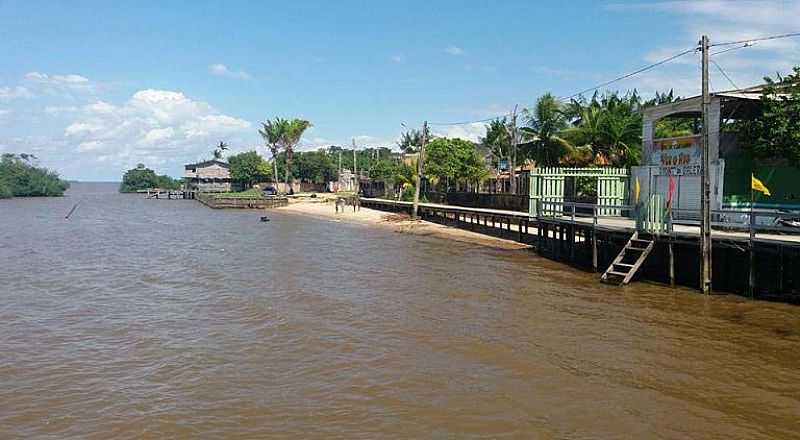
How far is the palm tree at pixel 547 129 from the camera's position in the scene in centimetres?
3841

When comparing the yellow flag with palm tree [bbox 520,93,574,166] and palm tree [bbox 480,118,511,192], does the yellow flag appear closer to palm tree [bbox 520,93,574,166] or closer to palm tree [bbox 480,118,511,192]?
Result: palm tree [bbox 520,93,574,166]

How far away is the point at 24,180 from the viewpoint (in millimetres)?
124000

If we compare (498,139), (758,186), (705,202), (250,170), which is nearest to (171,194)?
(250,170)

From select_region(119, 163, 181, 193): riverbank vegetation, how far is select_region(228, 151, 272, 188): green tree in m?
46.3

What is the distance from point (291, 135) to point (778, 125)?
75.4 m

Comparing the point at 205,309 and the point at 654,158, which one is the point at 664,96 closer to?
Answer: the point at 654,158

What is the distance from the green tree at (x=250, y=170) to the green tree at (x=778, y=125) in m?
83.8

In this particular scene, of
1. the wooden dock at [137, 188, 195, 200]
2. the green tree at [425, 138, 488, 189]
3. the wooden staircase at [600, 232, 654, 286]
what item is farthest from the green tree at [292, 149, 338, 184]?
the wooden staircase at [600, 232, 654, 286]

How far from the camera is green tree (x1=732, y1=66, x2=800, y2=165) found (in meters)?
18.1

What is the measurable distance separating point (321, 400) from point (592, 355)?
540cm

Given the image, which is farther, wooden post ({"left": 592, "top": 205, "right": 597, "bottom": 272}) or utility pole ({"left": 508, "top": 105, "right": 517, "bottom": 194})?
utility pole ({"left": 508, "top": 105, "right": 517, "bottom": 194})

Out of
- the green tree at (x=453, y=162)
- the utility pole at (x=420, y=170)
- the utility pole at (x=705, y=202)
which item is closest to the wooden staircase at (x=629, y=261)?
the utility pole at (x=705, y=202)

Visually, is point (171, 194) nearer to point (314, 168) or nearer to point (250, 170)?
point (250, 170)

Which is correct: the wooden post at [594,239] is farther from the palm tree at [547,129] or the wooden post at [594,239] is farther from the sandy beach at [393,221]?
the palm tree at [547,129]
